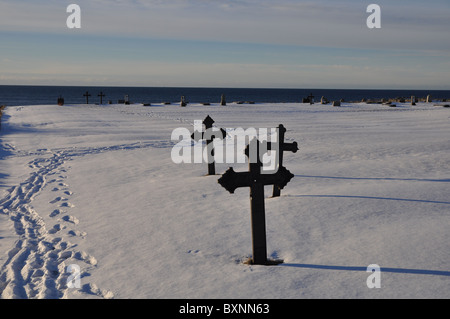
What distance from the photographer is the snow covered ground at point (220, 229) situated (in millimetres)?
4891

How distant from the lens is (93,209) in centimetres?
827

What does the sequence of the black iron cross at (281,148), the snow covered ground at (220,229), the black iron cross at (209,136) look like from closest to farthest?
the snow covered ground at (220,229) → the black iron cross at (281,148) → the black iron cross at (209,136)

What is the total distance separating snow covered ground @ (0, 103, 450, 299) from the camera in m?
4.89

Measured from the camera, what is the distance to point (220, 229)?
672 cm

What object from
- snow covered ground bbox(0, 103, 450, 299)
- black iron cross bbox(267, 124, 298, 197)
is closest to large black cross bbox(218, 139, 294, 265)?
snow covered ground bbox(0, 103, 450, 299)

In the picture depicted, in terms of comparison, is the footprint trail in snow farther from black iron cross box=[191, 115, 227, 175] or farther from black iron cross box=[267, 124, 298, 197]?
black iron cross box=[267, 124, 298, 197]

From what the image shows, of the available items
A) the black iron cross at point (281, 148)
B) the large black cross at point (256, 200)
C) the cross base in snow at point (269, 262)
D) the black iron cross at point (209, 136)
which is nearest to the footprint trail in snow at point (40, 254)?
the cross base in snow at point (269, 262)

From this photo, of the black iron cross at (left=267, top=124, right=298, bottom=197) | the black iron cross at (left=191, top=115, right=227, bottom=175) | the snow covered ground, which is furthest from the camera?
the black iron cross at (left=191, top=115, right=227, bottom=175)

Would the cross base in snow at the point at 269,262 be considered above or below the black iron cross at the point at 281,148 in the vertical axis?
below

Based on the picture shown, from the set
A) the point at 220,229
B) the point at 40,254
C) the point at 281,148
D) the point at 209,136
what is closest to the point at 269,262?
the point at 220,229

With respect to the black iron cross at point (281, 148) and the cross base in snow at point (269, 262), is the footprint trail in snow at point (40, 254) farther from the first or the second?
the black iron cross at point (281, 148)

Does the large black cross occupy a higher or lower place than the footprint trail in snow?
higher

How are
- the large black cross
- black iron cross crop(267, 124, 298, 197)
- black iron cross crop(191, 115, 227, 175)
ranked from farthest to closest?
1. black iron cross crop(191, 115, 227, 175)
2. black iron cross crop(267, 124, 298, 197)
3. the large black cross
